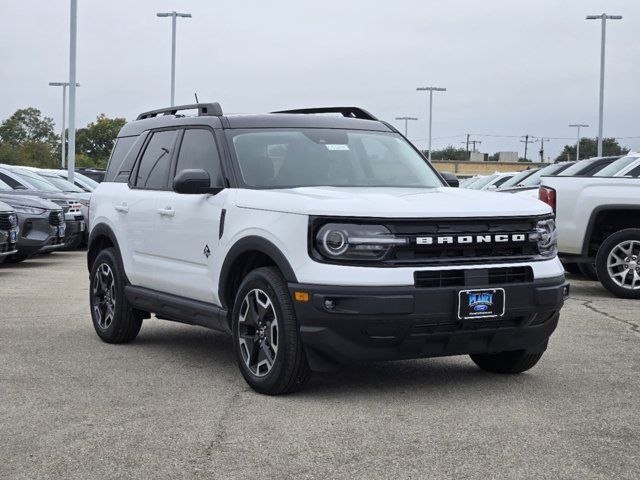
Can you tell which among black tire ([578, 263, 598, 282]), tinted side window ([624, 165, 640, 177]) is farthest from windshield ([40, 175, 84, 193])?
tinted side window ([624, 165, 640, 177])

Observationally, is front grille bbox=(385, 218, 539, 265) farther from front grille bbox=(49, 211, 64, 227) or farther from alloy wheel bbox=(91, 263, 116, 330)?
front grille bbox=(49, 211, 64, 227)

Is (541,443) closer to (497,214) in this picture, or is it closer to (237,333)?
(497,214)

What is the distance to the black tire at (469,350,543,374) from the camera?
7055 millimetres

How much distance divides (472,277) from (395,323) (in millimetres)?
559

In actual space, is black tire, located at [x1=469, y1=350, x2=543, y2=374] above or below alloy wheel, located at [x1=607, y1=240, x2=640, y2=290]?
below

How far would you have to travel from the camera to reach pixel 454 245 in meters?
6.24

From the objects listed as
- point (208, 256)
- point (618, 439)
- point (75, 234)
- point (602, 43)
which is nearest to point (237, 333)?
point (208, 256)

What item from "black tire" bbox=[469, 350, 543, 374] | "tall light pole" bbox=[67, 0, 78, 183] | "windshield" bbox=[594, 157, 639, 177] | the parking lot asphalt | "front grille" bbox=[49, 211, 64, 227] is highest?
"tall light pole" bbox=[67, 0, 78, 183]

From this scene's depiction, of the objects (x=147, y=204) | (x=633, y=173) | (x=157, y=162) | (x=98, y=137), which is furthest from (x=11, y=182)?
(x=98, y=137)

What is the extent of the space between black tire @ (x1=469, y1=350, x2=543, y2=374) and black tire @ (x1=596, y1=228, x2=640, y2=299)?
17.9 feet

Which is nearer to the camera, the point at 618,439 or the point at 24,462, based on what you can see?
the point at 24,462

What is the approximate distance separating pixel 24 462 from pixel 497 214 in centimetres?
306

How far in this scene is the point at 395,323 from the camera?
604 centimetres

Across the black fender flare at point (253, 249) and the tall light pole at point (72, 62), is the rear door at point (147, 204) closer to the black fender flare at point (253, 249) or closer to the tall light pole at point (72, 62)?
the black fender flare at point (253, 249)
